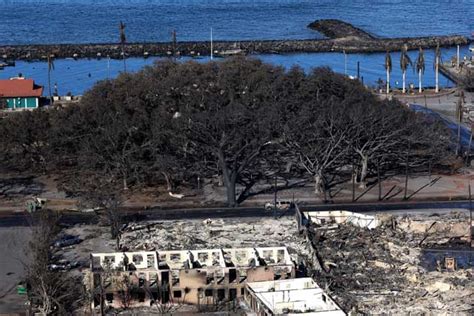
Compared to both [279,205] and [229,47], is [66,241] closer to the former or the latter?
[279,205]

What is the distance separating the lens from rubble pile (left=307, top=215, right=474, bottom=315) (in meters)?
45.2

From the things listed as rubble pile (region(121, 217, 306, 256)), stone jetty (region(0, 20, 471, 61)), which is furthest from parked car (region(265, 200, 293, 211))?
stone jetty (region(0, 20, 471, 61))

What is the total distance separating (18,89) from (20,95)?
4.27ft

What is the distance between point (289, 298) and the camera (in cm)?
4491

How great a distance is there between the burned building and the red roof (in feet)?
143

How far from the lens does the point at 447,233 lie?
56.1m

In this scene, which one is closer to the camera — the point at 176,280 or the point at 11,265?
the point at 176,280

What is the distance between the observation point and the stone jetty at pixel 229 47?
132 m

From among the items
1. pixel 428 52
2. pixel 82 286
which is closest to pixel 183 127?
pixel 82 286

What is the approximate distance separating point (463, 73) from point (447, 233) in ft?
188

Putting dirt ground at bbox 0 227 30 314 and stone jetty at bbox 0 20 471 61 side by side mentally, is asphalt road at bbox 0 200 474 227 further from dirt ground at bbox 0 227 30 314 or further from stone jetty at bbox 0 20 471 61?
stone jetty at bbox 0 20 471 61

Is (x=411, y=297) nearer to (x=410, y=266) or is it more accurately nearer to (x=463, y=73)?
(x=410, y=266)

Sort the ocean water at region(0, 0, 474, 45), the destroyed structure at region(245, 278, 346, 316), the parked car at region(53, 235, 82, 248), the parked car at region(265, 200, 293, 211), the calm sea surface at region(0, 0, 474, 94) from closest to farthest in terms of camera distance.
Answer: the destroyed structure at region(245, 278, 346, 316) < the parked car at region(53, 235, 82, 248) < the parked car at region(265, 200, 293, 211) < the calm sea surface at region(0, 0, 474, 94) < the ocean water at region(0, 0, 474, 45)

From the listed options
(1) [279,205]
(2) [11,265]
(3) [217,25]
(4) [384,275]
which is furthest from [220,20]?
(4) [384,275]
